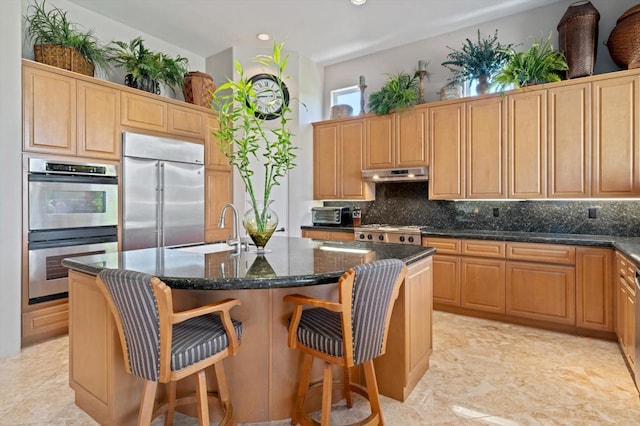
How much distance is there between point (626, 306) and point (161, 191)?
4355 millimetres

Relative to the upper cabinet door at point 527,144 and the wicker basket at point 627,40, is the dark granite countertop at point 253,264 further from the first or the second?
the wicker basket at point 627,40

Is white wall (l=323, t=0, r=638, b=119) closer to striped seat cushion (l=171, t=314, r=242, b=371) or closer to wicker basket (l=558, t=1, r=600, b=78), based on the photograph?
wicker basket (l=558, t=1, r=600, b=78)

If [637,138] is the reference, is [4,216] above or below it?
below

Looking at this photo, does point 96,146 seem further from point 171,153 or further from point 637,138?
point 637,138

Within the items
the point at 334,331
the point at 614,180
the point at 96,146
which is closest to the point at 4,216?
the point at 96,146

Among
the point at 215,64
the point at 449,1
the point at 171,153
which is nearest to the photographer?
the point at 449,1

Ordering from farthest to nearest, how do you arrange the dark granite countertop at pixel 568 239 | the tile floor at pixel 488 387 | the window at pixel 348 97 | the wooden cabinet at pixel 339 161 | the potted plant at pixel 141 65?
the window at pixel 348 97 → the wooden cabinet at pixel 339 161 → the potted plant at pixel 141 65 → the dark granite countertop at pixel 568 239 → the tile floor at pixel 488 387

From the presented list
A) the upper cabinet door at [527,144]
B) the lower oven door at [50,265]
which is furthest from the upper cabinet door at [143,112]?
the upper cabinet door at [527,144]

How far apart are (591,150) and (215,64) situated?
4647mm

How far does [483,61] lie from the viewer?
12.8ft

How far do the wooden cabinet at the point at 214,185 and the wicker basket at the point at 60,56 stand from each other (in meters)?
1.47

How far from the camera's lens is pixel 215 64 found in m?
4.95

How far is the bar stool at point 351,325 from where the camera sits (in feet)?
5.14

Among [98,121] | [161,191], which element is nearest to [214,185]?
[161,191]
